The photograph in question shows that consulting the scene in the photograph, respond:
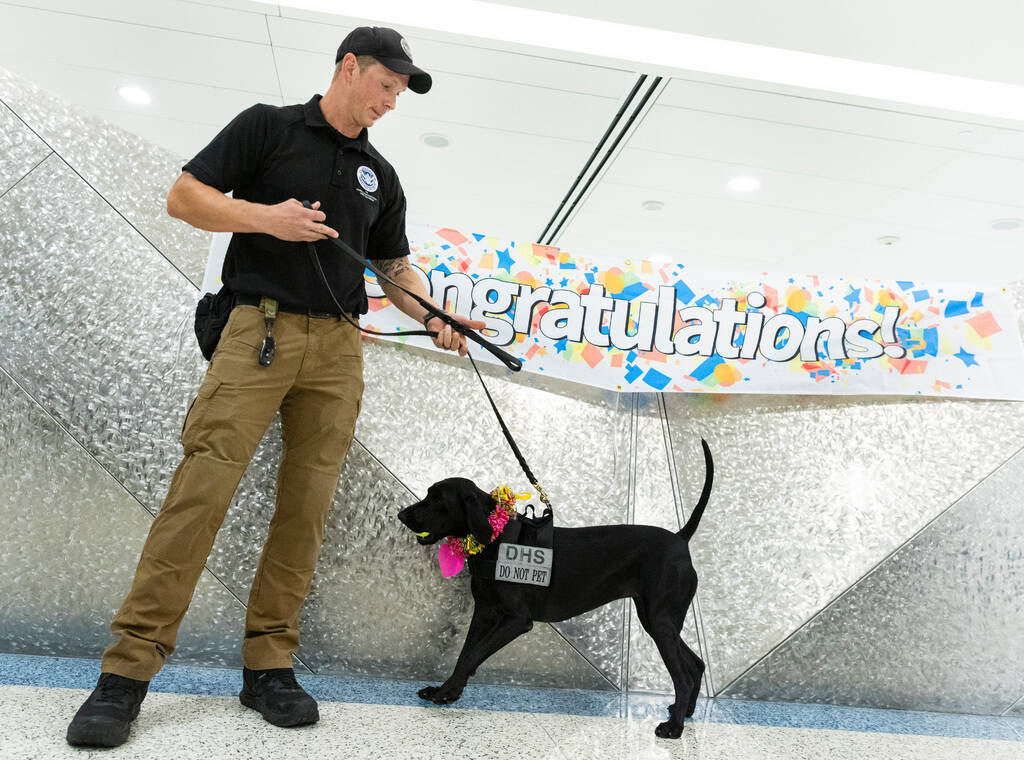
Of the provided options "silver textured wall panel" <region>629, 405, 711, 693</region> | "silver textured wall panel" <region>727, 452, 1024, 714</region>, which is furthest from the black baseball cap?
"silver textured wall panel" <region>727, 452, 1024, 714</region>

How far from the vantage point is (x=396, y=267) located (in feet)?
5.19

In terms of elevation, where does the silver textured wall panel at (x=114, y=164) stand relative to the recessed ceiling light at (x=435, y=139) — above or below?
below

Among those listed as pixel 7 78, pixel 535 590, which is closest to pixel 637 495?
pixel 535 590

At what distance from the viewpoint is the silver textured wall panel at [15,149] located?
5.47 ft

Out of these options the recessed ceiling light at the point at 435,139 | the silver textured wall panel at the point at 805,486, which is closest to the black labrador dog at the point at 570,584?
the silver textured wall panel at the point at 805,486

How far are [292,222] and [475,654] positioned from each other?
0.87 m

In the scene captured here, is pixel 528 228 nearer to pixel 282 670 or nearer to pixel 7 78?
pixel 7 78

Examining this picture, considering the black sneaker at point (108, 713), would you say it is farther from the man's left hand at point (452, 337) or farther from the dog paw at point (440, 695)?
the man's left hand at point (452, 337)

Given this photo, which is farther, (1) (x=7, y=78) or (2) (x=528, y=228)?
(2) (x=528, y=228)

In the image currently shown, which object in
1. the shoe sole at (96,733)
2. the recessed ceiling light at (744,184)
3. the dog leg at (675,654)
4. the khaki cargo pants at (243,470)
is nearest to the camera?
the shoe sole at (96,733)

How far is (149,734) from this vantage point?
1073 mm

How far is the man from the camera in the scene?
1.18 m

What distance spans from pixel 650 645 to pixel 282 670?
0.85m

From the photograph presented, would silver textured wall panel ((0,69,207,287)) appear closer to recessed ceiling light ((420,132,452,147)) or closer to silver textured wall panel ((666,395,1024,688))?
silver textured wall panel ((666,395,1024,688))
